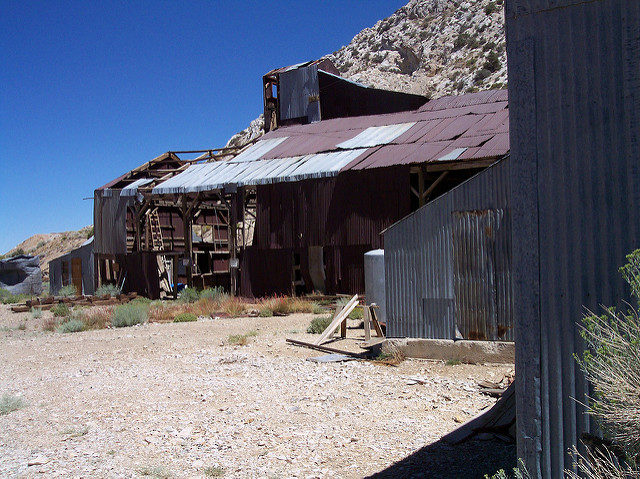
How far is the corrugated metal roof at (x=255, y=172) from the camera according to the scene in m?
22.7

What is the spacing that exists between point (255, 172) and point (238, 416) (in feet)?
57.7

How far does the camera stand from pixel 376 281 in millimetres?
13992

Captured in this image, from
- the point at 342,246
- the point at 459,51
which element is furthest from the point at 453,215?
the point at 459,51

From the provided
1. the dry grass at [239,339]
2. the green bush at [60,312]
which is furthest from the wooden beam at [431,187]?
the green bush at [60,312]

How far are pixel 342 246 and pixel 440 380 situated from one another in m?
12.8

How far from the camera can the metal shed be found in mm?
34312

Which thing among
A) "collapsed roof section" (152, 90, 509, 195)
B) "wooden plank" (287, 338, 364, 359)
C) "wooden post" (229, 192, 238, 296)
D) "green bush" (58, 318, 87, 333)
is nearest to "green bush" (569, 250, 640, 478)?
"wooden plank" (287, 338, 364, 359)

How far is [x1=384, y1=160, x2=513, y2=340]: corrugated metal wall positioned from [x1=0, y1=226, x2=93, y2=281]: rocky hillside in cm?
6317

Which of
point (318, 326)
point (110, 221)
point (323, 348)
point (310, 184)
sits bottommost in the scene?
point (323, 348)

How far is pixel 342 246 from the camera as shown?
21938 mm

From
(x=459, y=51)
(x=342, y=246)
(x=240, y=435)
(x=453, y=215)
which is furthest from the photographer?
(x=459, y=51)

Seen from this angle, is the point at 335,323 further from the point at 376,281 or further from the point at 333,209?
the point at 333,209

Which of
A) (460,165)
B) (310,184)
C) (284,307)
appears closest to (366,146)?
(310,184)

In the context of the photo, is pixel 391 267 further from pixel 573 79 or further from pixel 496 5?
pixel 496 5
